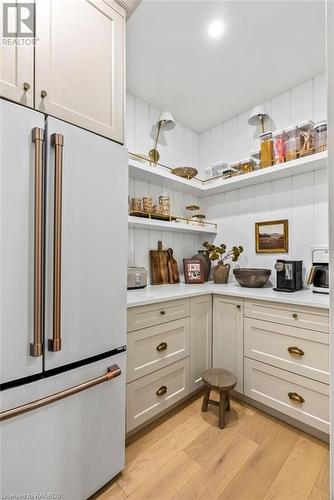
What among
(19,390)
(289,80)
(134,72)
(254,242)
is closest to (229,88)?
(289,80)

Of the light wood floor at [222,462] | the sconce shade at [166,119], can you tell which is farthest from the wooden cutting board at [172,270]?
the sconce shade at [166,119]

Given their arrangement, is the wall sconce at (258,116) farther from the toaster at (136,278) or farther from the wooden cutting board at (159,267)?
the toaster at (136,278)

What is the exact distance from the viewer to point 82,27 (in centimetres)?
104

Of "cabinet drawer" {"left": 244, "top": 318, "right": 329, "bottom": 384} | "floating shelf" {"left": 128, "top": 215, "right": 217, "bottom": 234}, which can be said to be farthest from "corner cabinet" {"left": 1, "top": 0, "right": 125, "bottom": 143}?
"cabinet drawer" {"left": 244, "top": 318, "right": 329, "bottom": 384}

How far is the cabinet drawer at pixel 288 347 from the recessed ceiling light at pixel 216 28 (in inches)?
79.7

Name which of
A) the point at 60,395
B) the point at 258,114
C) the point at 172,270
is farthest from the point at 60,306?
the point at 258,114

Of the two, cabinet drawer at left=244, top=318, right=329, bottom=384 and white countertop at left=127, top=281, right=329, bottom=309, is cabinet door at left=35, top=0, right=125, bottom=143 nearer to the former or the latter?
white countertop at left=127, top=281, right=329, bottom=309

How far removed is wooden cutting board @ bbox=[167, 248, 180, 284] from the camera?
230 centimetres

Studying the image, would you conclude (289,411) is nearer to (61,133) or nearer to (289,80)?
(61,133)

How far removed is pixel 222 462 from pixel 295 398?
A: 0.61 metres

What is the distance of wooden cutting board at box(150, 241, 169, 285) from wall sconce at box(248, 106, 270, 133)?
1.53 m

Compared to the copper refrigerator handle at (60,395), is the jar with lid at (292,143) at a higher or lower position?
higher

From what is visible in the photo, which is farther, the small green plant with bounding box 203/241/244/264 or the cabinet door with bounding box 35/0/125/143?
the small green plant with bounding box 203/241/244/264

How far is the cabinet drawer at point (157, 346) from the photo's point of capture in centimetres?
141
